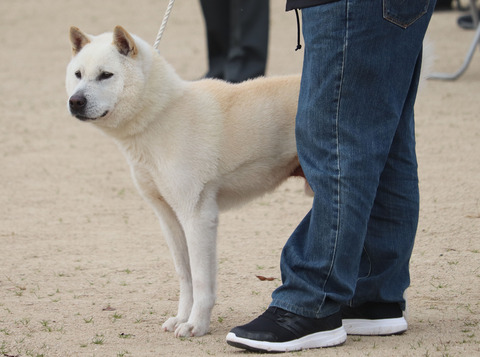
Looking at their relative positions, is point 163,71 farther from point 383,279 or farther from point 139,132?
point 383,279

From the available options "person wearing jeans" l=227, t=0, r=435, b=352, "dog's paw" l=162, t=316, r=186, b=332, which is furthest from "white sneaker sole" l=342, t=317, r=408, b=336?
"dog's paw" l=162, t=316, r=186, b=332

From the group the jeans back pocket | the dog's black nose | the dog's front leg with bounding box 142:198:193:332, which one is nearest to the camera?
the jeans back pocket

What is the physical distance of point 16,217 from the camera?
5.25 meters

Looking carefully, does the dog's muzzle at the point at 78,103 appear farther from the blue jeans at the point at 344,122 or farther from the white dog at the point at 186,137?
the blue jeans at the point at 344,122

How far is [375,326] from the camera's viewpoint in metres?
3.21

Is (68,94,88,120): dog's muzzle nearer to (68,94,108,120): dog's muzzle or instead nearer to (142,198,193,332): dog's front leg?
(68,94,108,120): dog's muzzle

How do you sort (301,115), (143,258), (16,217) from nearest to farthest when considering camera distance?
(301,115) < (143,258) < (16,217)

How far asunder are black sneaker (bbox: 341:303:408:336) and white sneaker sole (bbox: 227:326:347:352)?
232 millimetres

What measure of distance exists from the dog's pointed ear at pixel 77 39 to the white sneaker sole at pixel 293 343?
4.70 ft

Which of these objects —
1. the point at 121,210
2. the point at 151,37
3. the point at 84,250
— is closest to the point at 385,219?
the point at 84,250

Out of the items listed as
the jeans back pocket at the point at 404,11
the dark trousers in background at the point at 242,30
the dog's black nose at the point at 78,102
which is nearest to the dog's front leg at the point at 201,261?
the dog's black nose at the point at 78,102

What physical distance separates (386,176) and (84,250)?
7.04ft

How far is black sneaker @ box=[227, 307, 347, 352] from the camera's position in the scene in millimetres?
2953

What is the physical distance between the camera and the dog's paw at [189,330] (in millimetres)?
3299
